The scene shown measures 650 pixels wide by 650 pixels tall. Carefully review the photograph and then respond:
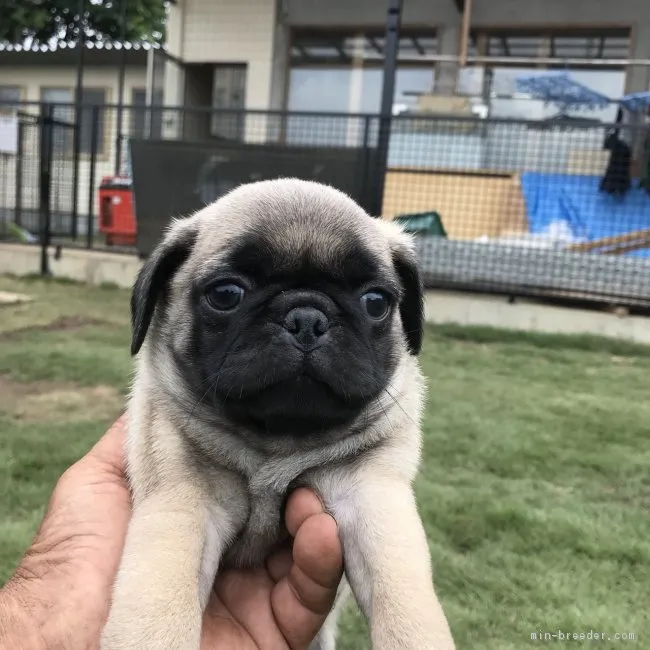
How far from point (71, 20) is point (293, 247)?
31.5m

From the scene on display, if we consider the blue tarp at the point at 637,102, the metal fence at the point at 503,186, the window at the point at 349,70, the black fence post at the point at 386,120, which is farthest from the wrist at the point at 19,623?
the window at the point at 349,70

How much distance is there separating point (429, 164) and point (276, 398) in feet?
31.9

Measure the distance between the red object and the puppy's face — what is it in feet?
37.4

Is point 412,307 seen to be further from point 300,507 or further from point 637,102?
point 637,102

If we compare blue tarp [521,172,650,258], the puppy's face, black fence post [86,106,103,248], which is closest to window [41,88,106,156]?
black fence post [86,106,103,248]

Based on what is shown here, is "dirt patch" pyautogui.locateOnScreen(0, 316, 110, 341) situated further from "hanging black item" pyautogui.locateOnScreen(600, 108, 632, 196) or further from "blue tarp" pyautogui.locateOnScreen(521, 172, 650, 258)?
"hanging black item" pyautogui.locateOnScreen(600, 108, 632, 196)

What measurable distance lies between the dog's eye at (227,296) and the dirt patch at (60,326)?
619 centimetres

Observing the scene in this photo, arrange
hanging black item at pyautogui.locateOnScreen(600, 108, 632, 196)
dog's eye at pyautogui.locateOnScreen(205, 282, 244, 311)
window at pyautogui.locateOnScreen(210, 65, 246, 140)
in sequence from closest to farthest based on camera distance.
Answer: dog's eye at pyautogui.locateOnScreen(205, 282, 244, 311)
hanging black item at pyautogui.locateOnScreen(600, 108, 632, 196)
window at pyautogui.locateOnScreen(210, 65, 246, 140)

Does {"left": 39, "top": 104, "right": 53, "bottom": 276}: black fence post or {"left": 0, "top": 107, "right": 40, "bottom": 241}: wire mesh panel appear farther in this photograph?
{"left": 0, "top": 107, "right": 40, "bottom": 241}: wire mesh panel

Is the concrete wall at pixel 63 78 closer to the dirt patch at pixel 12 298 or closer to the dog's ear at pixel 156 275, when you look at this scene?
the dirt patch at pixel 12 298

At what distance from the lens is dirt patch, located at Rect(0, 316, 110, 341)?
7815 millimetres

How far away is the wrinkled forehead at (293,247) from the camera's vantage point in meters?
2.28

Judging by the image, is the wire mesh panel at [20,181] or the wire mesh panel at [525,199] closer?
the wire mesh panel at [525,199]

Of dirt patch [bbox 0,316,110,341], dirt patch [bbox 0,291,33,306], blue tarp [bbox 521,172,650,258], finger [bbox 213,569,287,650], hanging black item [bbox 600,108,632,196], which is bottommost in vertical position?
dirt patch [bbox 0,316,110,341]
